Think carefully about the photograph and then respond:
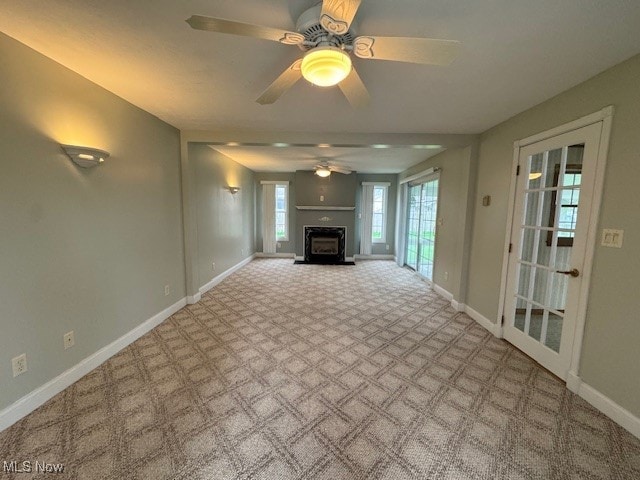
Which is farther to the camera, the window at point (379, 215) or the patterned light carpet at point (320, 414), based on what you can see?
the window at point (379, 215)

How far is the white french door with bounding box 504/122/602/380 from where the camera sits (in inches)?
74.8

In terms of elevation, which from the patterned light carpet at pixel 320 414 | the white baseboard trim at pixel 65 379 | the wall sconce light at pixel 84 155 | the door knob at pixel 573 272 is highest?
the wall sconce light at pixel 84 155

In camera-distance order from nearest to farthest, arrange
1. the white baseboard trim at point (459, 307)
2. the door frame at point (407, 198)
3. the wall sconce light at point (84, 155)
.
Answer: the wall sconce light at point (84, 155) → the white baseboard trim at point (459, 307) → the door frame at point (407, 198)

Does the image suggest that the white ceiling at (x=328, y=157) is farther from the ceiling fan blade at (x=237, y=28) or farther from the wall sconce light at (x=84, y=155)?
the ceiling fan blade at (x=237, y=28)

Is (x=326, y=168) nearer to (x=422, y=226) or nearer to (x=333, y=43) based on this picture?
(x=422, y=226)

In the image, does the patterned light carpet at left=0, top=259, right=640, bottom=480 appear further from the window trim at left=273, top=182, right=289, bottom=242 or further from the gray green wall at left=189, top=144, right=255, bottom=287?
the window trim at left=273, top=182, right=289, bottom=242

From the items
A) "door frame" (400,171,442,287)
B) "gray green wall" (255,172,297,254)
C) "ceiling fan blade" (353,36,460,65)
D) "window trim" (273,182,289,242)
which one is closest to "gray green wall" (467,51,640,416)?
"ceiling fan blade" (353,36,460,65)

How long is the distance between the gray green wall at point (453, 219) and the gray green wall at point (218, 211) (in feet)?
12.2

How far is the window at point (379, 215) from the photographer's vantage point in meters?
6.94

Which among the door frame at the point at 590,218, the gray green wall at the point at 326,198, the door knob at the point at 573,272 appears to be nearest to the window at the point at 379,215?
the gray green wall at the point at 326,198

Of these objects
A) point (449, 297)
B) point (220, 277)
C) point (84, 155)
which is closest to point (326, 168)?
point (220, 277)

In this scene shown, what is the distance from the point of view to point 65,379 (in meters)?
1.87

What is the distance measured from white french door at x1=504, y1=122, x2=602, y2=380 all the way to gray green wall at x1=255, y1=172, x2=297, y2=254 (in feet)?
16.4

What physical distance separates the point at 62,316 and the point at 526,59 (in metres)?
3.72
